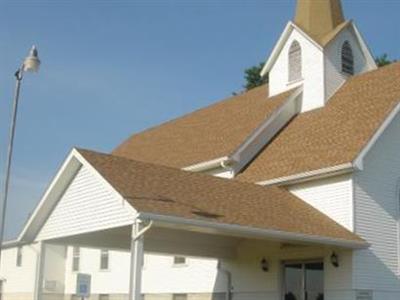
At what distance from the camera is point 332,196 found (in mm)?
21969

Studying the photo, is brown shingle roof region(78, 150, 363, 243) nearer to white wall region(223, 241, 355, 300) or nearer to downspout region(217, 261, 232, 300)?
white wall region(223, 241, 355, 300)

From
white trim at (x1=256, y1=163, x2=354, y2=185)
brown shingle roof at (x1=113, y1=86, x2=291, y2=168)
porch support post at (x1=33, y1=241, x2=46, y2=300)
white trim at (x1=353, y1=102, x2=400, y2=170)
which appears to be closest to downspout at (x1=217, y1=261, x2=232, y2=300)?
white trim at (x1=256, y1=163, x2=354, y2=185)

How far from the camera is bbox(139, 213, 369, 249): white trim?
16.7 meters

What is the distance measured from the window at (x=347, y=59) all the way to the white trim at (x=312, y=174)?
291 inches

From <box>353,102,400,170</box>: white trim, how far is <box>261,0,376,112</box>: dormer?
13.7 feet

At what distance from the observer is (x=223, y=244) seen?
24203 mm

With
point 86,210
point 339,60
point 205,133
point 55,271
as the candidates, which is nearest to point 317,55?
point 339,60

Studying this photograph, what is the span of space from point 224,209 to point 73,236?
4557 mm

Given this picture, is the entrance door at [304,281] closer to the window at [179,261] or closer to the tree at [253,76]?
the window at [179,261]

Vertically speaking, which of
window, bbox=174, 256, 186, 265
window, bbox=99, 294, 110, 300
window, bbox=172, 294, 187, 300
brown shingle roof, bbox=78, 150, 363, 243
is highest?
brown shingle roof, bbox=78, 150, 363, 243

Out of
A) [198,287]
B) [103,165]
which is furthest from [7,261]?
[103,165]

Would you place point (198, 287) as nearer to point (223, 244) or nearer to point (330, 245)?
point (223, 244)

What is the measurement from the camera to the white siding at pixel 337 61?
27.6m

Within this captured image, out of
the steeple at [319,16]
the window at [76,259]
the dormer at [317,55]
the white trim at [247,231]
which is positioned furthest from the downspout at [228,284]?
the window at [76,259]
